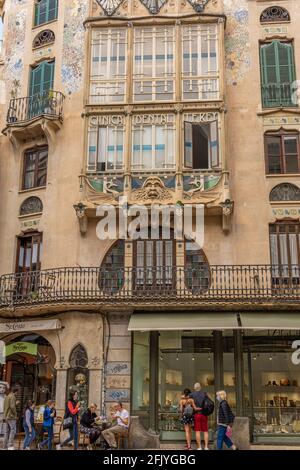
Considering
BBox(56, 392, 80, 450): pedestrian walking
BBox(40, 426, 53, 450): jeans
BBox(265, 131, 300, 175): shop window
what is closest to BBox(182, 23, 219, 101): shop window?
BBox(265, 131, 300, 175): shop window

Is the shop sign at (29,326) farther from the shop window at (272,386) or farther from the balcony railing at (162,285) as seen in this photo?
the shop window at (272,386)

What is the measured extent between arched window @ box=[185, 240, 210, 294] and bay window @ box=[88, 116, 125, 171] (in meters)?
3.86

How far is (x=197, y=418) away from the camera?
15.2 meters

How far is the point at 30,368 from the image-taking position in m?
20.7

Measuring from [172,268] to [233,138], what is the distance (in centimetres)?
533

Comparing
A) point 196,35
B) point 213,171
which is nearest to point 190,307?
point 213,171

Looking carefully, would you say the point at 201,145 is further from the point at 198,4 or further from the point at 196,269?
the point at 198,4

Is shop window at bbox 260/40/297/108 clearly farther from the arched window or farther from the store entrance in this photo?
the store entrance

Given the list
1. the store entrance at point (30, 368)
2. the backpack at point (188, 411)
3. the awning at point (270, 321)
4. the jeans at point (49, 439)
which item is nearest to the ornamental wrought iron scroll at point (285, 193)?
the awning at point (270, 321)

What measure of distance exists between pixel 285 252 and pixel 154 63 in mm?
8425

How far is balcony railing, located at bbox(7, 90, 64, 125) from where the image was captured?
71.8 ft

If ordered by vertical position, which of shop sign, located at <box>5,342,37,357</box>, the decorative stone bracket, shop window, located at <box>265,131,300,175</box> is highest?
shop window, located at <box>265,131,300,175</box>

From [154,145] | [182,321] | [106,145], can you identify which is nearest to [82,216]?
[106,145]

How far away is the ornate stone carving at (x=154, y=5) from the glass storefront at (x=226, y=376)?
1218 cm
